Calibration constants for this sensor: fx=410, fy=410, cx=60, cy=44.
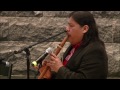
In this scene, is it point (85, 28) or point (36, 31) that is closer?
point (85, 28)

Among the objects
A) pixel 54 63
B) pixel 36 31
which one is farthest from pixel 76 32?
pixel 36 31

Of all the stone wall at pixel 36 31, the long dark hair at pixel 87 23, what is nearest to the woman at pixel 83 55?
the long dark hair at pixel 87 23

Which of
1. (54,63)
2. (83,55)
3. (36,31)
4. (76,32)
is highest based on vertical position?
(76,32)

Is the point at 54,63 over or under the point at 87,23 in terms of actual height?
under

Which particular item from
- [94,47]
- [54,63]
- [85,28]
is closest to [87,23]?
[85,28]

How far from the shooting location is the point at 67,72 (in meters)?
3.76

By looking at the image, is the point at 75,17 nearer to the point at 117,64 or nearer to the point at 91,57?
the point at 91,57

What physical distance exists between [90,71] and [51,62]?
0.40 meters

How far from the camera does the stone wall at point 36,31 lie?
20.6ft

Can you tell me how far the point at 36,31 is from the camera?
6.33 m

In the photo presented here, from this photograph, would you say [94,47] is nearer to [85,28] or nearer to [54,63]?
[85,28]

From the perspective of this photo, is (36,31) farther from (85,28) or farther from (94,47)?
(94,47)

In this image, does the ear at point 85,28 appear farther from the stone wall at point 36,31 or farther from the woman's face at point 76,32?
the stone wall at point 36,31
